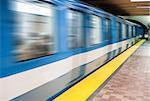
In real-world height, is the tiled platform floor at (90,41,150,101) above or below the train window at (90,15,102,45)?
below

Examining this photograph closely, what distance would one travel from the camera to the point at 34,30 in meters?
3.79

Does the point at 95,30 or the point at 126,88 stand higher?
the point at 95,30

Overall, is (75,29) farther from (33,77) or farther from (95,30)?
(33,77)

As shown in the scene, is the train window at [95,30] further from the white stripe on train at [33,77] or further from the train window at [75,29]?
the white stripe on train at [33,77]

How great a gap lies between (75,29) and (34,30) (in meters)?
2.12

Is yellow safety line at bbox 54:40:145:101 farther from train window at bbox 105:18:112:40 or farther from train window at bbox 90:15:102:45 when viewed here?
train window at bbox 105:18:112:40

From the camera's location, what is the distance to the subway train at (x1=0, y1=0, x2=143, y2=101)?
10.2 feet

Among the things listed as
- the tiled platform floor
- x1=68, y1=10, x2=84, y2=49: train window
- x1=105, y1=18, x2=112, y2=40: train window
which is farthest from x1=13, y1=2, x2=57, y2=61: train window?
x1=105, y1=18, x2=112, y2=40: train window

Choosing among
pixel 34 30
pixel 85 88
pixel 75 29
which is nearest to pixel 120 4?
pixel 75 29

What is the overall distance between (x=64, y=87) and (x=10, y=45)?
2211 mm

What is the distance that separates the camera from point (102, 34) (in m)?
8.71

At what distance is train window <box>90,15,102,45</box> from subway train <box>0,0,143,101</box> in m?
0.36

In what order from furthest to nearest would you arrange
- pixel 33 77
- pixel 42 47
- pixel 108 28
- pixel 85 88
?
pixel 108 28 → pixel 85 88 → pixel 42 47 → pixel 33 77

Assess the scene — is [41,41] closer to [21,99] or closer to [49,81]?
[49,81]
